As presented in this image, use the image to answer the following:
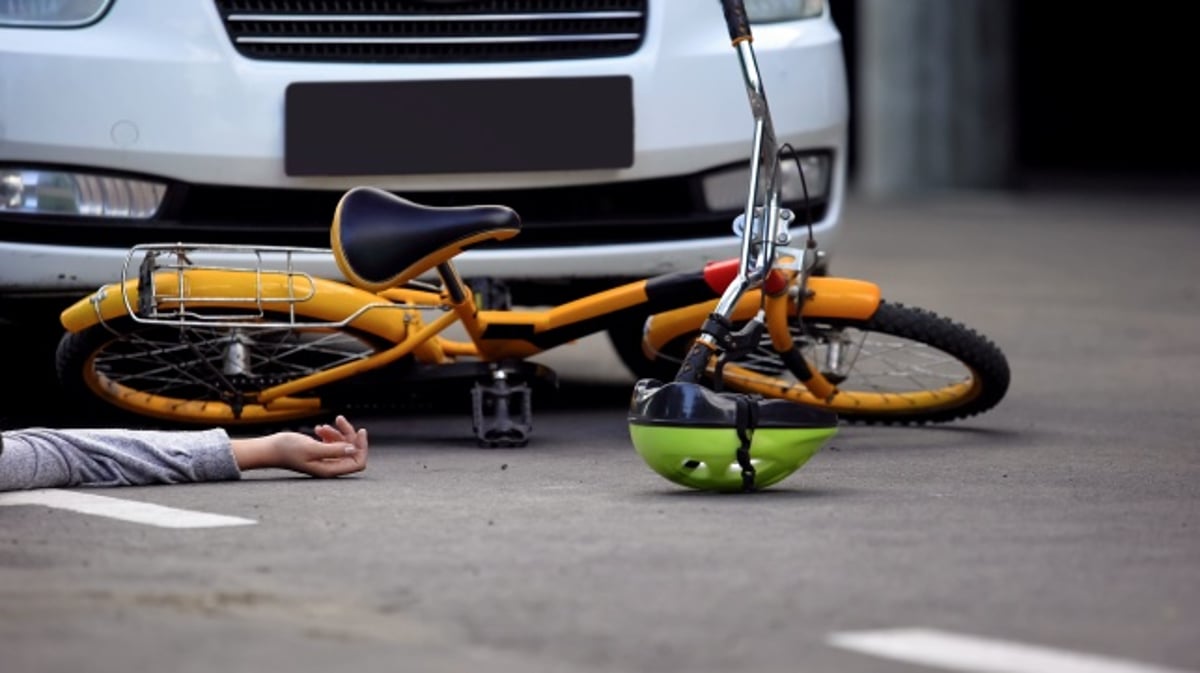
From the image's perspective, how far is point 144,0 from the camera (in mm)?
6531

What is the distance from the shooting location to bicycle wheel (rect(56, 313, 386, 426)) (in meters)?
6.46

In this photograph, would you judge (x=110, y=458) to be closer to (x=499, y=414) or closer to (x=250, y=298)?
(x=250, y=298)

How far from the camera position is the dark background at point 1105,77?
81.6 feet

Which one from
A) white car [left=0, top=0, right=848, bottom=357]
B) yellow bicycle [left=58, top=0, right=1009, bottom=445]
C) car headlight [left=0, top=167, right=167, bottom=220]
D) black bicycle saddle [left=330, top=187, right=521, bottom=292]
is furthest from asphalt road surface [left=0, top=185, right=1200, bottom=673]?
car headlight [left=0, top=167, right=167, bottom=220]

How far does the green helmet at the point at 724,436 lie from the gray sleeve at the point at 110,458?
908mm

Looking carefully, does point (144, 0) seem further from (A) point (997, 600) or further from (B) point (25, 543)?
(A) point (997, 600)

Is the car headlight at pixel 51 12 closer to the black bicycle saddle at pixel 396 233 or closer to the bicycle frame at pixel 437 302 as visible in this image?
the bicycle frame at pixel 437 302

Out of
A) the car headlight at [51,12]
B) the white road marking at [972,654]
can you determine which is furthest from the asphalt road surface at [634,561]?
the car headlight at [51,12]

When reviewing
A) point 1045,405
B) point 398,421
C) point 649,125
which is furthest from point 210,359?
point 1045,405

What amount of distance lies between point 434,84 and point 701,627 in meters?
2.87

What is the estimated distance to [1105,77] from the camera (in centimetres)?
2506

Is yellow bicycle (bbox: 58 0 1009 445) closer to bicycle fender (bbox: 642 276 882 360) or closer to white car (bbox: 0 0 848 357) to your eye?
bicycle fender (bbox: 642 276 882 360)

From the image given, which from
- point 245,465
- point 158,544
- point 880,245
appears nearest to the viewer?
point 158,544

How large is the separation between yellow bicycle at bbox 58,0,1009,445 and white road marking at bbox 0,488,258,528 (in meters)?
0.65
